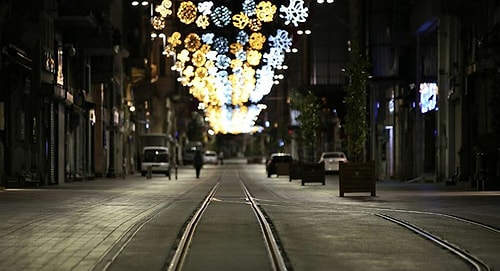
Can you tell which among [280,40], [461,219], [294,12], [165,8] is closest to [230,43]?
[280,40]

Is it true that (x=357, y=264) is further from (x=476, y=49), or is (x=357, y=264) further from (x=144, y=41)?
(x=144, y=41)

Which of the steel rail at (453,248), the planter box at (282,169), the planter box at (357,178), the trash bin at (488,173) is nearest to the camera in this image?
the steel rail at (453,248)

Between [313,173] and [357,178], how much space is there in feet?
45.2

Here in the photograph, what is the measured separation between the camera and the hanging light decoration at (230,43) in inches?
1457

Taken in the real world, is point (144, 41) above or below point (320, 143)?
above

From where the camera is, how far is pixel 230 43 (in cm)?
4181

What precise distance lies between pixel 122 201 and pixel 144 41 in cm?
5629

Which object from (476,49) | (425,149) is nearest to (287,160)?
(425,149)

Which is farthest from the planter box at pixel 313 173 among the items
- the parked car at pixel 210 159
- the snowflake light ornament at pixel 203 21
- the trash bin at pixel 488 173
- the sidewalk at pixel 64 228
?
the parked car at pixel 210 159

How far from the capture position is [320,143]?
354 feet

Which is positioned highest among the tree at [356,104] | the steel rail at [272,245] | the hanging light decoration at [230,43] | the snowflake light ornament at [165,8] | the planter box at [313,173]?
the snowflake light ornament at [165,8]

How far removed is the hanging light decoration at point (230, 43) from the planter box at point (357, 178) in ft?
21.4

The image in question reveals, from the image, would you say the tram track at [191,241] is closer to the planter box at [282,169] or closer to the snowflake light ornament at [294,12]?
the snowflake light ornament at [294,12]

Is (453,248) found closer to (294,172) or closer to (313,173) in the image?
(313,173)
